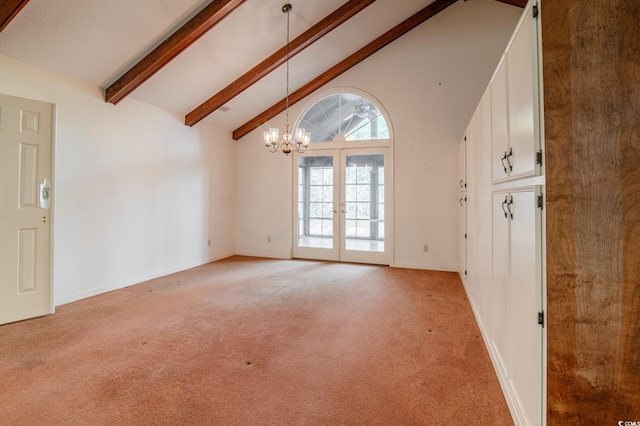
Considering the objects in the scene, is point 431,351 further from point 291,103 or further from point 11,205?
point 291,103

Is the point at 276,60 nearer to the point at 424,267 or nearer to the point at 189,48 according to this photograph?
the point at 189,48

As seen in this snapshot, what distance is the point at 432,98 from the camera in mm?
4531

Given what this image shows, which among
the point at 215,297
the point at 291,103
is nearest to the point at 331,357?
the point at 215,297

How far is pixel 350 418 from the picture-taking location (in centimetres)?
147

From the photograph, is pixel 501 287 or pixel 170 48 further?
pixel 170 48

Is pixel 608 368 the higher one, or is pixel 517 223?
pixel 517 223

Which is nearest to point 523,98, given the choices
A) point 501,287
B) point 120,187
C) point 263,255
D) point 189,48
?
point 501,287

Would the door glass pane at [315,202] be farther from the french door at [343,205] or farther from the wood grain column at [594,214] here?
the wood grain column at [594,214]

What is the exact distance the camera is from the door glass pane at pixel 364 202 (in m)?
4.88

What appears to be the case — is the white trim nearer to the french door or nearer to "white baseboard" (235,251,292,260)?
"white baseboard" (235,251,292,260)

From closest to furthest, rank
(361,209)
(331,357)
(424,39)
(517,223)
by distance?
(517,223), (331,357), (424,39), (361,209)

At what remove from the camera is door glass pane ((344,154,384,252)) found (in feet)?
16.0

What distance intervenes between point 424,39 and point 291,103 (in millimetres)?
2312

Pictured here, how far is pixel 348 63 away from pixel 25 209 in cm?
439
